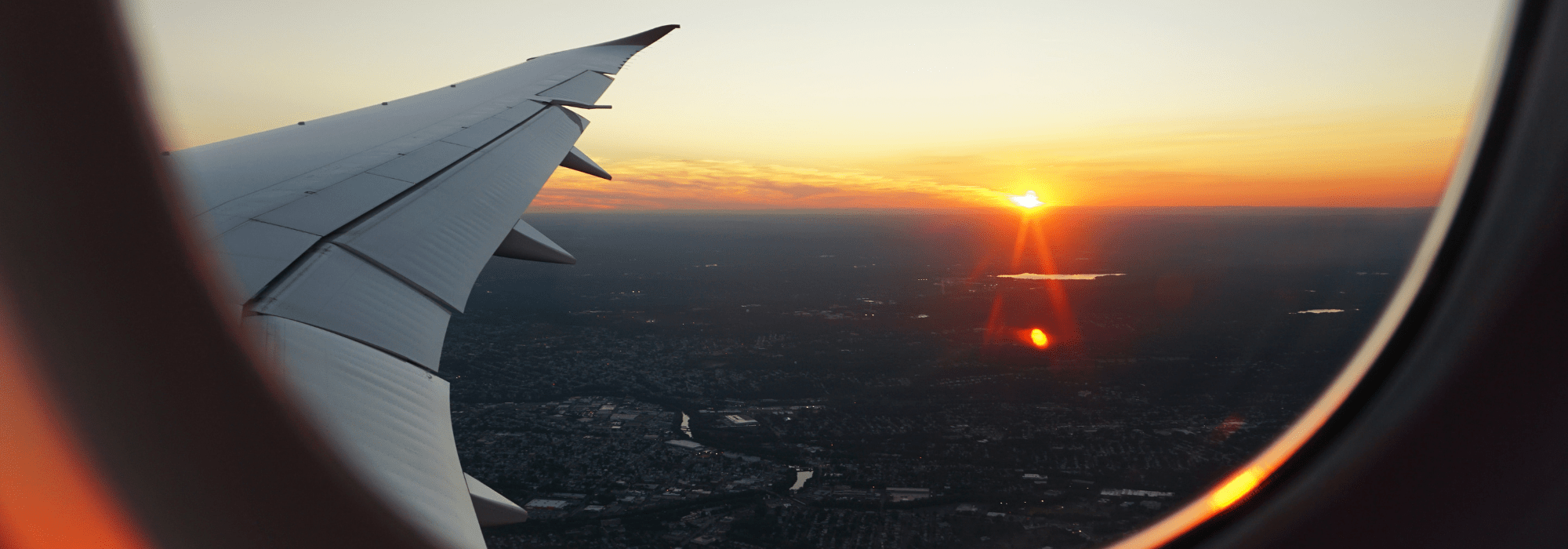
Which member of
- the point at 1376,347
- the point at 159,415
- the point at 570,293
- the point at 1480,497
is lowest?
the point at 570,293

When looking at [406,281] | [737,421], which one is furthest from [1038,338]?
[406,281]

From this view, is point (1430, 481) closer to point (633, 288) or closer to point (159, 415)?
point (159, 415)

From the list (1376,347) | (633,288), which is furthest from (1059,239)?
(1376,347)

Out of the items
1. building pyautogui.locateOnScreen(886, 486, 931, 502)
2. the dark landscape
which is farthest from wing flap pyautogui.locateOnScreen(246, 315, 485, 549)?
building pyautogui.locateOnScreen(886, 486, 931, 502)

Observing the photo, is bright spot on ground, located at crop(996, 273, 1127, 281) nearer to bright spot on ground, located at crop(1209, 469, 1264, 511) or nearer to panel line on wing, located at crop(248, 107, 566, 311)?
panel line on wing, located at crop(248, 107, 566, 311)

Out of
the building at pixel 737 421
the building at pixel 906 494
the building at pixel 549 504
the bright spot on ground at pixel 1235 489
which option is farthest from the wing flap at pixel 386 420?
the building at pixel 737 421

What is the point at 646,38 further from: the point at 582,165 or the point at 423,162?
the point at 423,162

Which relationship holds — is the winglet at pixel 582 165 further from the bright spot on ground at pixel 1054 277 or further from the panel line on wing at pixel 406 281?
the bright spot on ground at pixel 1054 277
